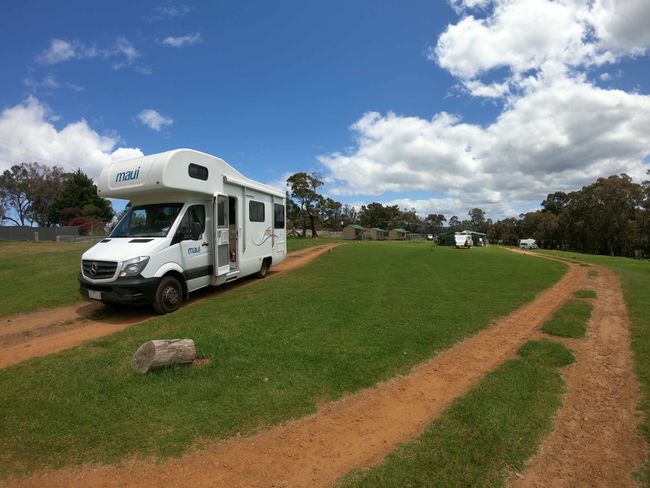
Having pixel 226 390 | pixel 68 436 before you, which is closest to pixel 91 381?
pixel 68 436

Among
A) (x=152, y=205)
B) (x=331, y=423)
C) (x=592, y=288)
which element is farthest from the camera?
(x=592, y=288)

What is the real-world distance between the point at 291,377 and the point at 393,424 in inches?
57.5

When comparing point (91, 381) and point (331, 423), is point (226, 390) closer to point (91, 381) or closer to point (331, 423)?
point (331, 423)

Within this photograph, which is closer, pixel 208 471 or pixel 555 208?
pixel 208 471

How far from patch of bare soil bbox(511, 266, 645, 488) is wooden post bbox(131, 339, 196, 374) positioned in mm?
3965

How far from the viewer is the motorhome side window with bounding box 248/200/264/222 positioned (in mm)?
11914

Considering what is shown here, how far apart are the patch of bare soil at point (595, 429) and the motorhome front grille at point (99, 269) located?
25.1 ft

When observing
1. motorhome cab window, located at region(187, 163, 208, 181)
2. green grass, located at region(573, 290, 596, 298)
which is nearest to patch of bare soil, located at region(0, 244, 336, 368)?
motorhome cab window, located at region(187, 163, 208, 181)

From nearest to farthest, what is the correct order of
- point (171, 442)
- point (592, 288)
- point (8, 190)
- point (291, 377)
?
point (171, 442) < point (291, 377) < point (592, 288) < point (8, 190)

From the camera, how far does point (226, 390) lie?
4301 mm

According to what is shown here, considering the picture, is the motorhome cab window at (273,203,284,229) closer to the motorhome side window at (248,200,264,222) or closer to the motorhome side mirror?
the motorhome side window at (248,200,264,222)

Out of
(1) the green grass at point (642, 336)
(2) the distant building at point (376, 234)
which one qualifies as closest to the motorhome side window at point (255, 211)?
(1) the green grass at point (642, 336)

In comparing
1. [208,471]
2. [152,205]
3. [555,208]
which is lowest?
[208,471]

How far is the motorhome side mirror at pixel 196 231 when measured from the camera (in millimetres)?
9070
